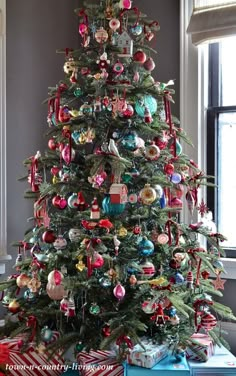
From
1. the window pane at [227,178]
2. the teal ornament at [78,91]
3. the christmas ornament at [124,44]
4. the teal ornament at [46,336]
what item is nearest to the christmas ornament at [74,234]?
the teal ornament at [46,336]

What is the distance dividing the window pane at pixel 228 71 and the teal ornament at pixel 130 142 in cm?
91

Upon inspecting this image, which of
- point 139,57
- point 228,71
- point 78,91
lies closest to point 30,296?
point 78,91

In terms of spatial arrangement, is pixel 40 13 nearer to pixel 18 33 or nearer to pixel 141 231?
pixel 18 33

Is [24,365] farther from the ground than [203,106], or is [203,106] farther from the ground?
[203,106]

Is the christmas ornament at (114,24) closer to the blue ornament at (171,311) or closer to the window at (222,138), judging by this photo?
the window at (222,138)

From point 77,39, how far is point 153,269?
177cm

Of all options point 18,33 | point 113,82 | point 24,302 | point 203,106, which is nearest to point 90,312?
point 24,302

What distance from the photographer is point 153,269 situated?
2.10 m

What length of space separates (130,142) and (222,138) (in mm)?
910

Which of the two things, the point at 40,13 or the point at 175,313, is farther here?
the point at 40,13

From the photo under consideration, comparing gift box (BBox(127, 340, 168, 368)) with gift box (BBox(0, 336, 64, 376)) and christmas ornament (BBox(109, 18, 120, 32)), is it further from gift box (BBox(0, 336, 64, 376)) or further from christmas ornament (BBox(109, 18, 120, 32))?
christmas ornament (BBox(109, 18, 120, 32))

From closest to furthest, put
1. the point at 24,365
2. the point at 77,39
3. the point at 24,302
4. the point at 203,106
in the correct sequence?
the point at 24,365 < the point at 24,302 < the point at 203,106 < the point at 77,39

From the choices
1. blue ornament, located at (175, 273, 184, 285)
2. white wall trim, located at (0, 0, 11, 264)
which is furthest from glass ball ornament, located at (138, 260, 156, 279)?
white wall trim, located at (0, 0, 11, 264)

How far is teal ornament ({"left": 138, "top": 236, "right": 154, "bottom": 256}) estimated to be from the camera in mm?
2088
